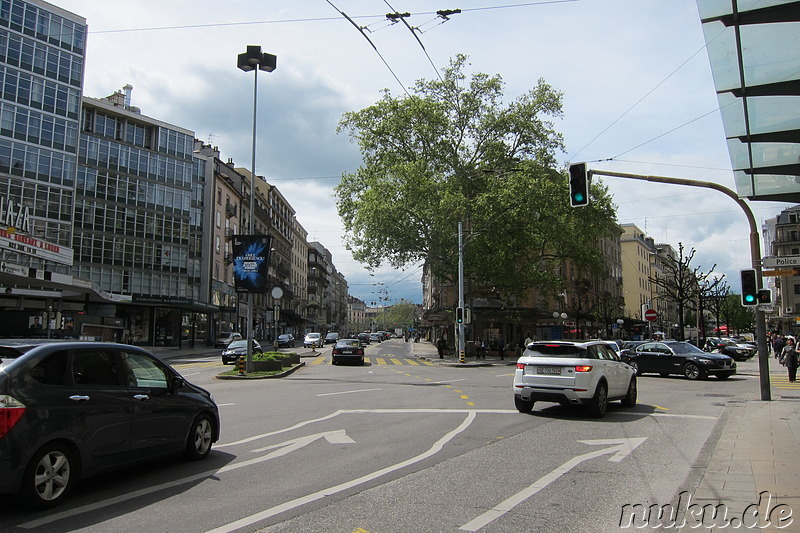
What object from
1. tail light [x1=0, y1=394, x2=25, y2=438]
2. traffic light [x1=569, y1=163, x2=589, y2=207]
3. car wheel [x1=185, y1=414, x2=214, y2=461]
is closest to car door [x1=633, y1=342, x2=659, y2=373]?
traffic light [x1=569, y1=163, x2=589, y2=207]

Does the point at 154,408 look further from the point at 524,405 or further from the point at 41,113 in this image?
the point at 41,113

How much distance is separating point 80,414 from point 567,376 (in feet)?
28.6

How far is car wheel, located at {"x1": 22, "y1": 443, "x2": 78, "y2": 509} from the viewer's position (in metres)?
4.96

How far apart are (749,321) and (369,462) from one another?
11028cm

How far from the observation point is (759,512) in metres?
5.07

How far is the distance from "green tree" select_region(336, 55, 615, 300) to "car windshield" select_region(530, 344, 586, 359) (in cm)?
2648

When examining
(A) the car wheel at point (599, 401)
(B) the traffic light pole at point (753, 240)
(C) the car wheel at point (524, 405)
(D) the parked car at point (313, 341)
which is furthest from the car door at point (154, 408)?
(D) the parked car at point (313, 341)

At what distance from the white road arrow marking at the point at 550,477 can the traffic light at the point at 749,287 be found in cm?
737

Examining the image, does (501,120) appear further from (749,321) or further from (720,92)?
(749,321)

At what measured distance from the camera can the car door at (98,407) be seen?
549cm

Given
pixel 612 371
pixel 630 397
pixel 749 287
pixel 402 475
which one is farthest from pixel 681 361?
pixel 402 475

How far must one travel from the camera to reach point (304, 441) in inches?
336

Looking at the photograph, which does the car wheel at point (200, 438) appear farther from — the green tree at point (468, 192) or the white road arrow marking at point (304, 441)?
the green tree at point (468, 192)

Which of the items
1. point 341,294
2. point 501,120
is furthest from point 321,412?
point 341,294
